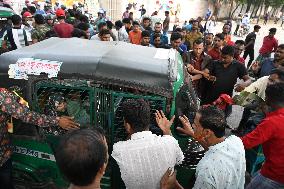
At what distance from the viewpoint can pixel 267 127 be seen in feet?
8.57

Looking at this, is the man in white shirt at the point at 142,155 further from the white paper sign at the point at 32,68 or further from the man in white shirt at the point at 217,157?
the white paper sign at the point at 32,68

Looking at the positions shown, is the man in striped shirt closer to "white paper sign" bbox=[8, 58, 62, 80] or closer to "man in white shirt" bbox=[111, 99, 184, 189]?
"white paper sign" bbox=[8, 58, 62, 80]

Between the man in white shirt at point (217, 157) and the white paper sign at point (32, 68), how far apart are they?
140 centimetres

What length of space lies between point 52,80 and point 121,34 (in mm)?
5644

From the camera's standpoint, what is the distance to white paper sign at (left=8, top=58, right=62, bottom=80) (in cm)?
282

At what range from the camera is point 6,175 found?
3016 mm

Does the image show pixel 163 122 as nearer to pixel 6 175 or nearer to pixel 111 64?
pixel 111 64

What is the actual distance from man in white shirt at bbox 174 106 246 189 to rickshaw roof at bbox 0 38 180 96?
0.59m

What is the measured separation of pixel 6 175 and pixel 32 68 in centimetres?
111

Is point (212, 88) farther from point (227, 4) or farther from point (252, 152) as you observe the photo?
point (227, 4)

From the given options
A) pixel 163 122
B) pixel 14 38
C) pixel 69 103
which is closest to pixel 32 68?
pixel 69 103

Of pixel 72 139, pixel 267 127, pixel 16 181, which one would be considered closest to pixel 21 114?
pixel 16 181

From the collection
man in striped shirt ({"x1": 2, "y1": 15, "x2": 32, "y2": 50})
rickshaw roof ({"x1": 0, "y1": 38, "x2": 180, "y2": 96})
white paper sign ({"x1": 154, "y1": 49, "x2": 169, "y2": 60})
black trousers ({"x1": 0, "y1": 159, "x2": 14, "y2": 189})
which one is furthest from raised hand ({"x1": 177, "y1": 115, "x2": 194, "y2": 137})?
man in striped shirt ({"x1": 2, "y1": 15, "x2": 32, "y2": 50})

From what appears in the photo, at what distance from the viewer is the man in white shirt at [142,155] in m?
2.26
